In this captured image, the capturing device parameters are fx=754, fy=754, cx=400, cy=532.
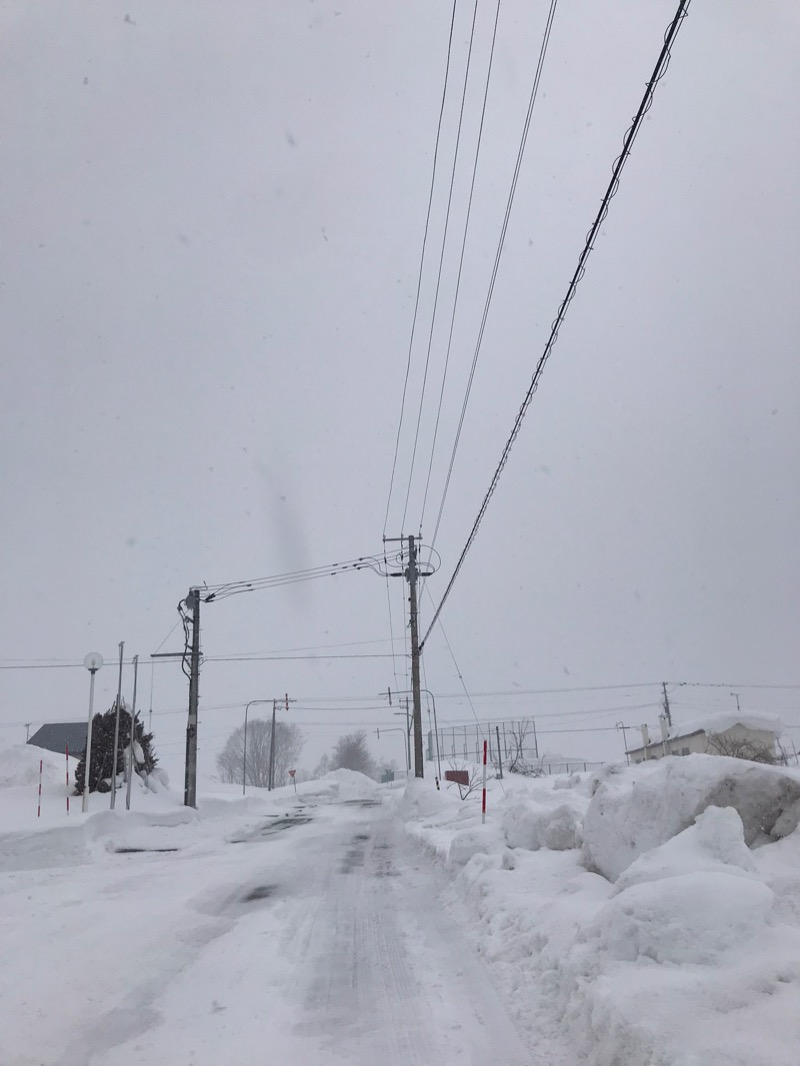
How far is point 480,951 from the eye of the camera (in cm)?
652

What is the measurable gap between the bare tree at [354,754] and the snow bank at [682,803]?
122 m

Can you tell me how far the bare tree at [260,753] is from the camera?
11946cm

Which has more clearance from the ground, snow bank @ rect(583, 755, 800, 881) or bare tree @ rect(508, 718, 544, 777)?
snow bank @ rect(583, 755, 800, 881)

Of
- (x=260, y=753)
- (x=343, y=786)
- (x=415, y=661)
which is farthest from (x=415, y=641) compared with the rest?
(x=260, y=753)

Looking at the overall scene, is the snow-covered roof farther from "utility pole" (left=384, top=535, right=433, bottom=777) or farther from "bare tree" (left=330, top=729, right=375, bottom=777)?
"bare tree" (left=330, top=729, right=375, bottom=777)

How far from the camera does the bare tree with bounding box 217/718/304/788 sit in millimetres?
119463

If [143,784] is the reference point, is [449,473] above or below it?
above

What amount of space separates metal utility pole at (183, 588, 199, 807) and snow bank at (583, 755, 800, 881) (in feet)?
70.8

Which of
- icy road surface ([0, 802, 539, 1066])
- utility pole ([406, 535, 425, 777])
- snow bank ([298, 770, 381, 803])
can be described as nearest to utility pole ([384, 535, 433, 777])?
utility pole ([406, 535, 425, 777])

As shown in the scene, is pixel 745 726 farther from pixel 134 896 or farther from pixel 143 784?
pixel 134 896

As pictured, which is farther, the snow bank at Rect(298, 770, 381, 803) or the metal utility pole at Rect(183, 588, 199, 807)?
the snow bank at Rect(298, 770, 381, 803)

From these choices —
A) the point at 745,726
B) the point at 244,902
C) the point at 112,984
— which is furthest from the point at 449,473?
the point at 745,726

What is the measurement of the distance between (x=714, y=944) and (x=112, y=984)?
14.3 ft

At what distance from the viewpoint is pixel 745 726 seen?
41531 mm
